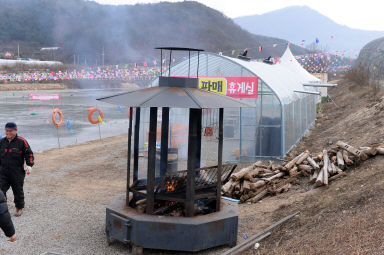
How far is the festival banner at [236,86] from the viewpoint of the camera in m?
14.3

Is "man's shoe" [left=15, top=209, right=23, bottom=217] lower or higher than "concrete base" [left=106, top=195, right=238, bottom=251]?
lower

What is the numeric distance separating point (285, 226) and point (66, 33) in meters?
100

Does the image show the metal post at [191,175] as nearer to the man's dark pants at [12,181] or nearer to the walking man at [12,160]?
the walking man at [12,160]

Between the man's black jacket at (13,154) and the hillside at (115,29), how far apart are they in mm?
51994

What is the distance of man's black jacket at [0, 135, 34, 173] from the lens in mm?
7945

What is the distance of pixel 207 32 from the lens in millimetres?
75625

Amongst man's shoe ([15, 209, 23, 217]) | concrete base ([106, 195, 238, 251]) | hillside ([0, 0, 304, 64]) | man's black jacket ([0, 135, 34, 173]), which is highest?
hillside ([0, 0, 304, 64])

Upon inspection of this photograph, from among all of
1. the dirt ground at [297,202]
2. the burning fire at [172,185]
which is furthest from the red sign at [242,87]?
the burning fire at [172,185]

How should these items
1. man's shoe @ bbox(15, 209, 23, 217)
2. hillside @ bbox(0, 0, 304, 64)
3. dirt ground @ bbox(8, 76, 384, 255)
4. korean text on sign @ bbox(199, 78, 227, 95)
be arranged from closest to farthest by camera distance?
dirt ground @ bbox(8, 76, 384, 255) < man's shoe @ bbox(15, 209, 23, 217) < korean text on sign @ bbox(199, 78, 227, 95) < hillside @ bbox(0, 0, 304, 64)

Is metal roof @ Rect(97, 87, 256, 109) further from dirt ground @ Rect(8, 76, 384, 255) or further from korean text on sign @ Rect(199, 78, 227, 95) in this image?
korean text on sign @ Rect(199, 78, 227, 95)

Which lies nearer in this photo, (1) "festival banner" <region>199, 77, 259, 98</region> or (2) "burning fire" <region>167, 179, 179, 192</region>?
(2) "burning fire" <region>167, 179, 179, 192</region>

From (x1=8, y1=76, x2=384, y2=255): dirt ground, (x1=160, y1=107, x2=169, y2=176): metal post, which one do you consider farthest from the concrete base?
(x1=160, y1=107, x2=169, y2=176): metal post

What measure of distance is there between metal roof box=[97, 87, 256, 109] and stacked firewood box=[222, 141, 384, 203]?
134 inches

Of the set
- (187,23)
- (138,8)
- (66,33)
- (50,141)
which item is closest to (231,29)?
(187,23)
